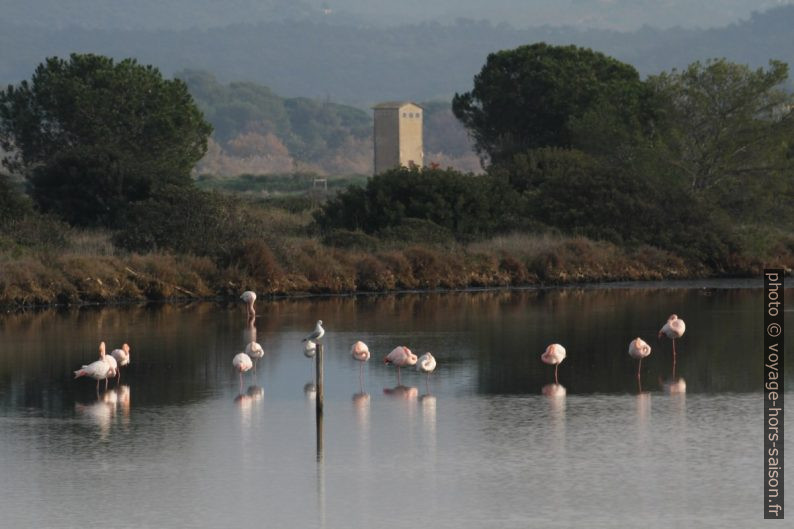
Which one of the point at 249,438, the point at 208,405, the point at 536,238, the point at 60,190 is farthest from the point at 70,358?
the point at 60,190

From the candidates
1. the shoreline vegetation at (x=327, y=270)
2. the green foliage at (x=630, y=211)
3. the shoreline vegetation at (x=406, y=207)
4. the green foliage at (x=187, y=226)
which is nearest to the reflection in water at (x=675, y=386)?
the shoreline vegetation at (x=327, y=270)

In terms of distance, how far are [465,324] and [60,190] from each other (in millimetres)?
24186

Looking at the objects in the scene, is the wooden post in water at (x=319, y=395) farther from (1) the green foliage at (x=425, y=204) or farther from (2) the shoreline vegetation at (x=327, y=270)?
(1) the green foliage at (x=425, y=204)

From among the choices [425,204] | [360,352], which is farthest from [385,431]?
[425,204]

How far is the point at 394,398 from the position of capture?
22.8 meters

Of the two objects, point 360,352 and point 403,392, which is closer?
point 403,392

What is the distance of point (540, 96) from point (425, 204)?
83.0ft

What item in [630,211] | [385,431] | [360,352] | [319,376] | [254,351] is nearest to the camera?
[319,376]

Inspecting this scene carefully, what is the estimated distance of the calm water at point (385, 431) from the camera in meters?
15.7

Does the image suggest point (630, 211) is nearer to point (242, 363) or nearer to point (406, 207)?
point (406, 207)

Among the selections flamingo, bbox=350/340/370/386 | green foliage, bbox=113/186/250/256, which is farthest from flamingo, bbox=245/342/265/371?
green foliage, bbox=113/186/250/256

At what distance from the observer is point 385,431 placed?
19.9 meters

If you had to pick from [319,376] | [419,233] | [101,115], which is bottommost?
[319,376]

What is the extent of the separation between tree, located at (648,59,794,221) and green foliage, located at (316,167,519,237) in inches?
305
